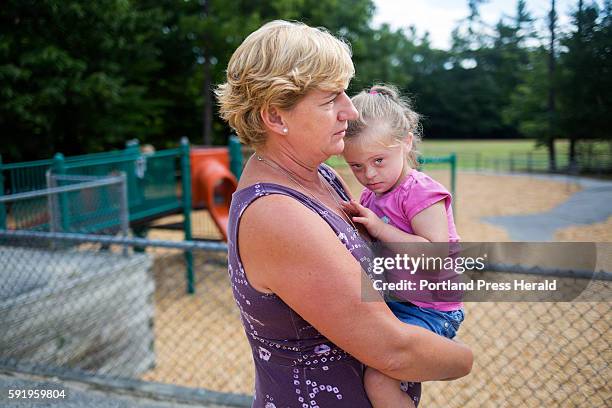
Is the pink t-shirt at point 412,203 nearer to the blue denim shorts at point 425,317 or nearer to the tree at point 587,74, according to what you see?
the blue denim shorts at point 425,317

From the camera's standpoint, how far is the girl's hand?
4.82 feet

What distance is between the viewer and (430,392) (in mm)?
4160

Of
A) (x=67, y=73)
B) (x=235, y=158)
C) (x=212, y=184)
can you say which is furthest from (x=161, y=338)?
(x=67, y=73)

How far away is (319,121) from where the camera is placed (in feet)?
4.12

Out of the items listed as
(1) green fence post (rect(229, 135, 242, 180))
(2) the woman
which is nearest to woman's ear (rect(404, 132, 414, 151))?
(2) the woman

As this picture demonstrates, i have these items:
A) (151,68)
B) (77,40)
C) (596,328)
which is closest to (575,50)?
(596,328)

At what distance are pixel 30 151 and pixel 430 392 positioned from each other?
486 inches

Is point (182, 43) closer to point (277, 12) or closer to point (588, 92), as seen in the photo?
point (277, 12)

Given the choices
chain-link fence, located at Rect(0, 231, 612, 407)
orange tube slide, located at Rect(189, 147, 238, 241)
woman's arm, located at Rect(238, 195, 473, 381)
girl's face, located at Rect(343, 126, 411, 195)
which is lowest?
chain-link fence, located at Rect(0, 231, 612, 407)

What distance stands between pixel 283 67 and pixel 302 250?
0.41 metres

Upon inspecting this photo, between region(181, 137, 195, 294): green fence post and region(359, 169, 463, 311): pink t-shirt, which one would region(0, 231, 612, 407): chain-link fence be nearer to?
region(359, 169, 463, 311): pink t-shirt

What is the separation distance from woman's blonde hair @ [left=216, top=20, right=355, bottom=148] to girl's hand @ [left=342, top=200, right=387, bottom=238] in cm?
38

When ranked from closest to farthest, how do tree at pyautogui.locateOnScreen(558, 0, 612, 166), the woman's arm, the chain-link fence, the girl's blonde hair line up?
the woman's arm → the girl's blonde hair → tree at pyautogui.locateOnScreen(558, 0, 612, 166) → the chain-link fence

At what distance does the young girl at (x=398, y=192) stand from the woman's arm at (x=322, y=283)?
238 mm
